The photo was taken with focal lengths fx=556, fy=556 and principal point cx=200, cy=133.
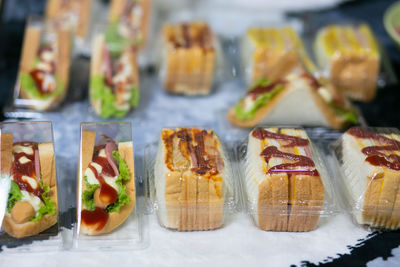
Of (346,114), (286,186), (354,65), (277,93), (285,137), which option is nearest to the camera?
(286,186)

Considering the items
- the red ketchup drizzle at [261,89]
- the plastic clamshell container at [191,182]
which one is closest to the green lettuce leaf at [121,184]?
the plastic clamshell container at [191,182]

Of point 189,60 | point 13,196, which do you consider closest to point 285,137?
point 189,60

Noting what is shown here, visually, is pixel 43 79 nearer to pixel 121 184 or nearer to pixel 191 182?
pixel 121 184

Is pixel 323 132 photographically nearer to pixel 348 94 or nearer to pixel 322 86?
pixel 322 86

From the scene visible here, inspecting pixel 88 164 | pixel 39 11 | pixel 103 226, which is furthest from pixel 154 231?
pixel 39 11

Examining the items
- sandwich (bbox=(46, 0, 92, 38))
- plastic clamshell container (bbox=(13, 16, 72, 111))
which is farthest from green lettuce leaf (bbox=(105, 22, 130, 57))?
sandwich (bbox=(46, 0, 92, 38))

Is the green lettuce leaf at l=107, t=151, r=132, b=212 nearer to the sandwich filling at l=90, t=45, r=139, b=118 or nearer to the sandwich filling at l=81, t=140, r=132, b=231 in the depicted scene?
the sandwich filling at l=81, t=140, r=132, b=231
